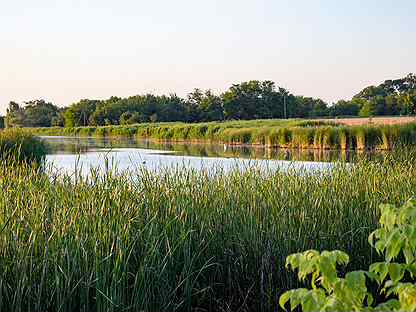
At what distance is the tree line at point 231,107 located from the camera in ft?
215

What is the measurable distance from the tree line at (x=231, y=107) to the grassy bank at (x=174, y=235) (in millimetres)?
51086

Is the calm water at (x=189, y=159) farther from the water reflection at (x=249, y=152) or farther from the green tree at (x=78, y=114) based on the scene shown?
the green tree at (x=78, y=114)

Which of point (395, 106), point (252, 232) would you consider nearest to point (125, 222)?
point (252, 232)

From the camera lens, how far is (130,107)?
7612 cm

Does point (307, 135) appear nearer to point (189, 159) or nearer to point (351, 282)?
point (189, 159)

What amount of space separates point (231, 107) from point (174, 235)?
61.4 metres

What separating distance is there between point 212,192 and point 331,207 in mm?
1205

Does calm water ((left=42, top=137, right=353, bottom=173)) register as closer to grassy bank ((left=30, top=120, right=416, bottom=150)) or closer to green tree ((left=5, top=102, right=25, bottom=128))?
grassy bank ((left=30, top=120, right=416, bottom=150))

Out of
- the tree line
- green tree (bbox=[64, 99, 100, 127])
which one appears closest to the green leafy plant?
the tree line

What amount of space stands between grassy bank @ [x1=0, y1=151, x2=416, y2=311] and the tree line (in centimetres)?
5109

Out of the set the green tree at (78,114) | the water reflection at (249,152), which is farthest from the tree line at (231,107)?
the water reflection at (249,152)

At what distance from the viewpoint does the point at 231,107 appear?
65438 mm

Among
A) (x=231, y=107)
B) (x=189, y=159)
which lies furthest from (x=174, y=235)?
(x=231, y=107)

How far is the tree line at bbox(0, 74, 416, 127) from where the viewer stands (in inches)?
2576
